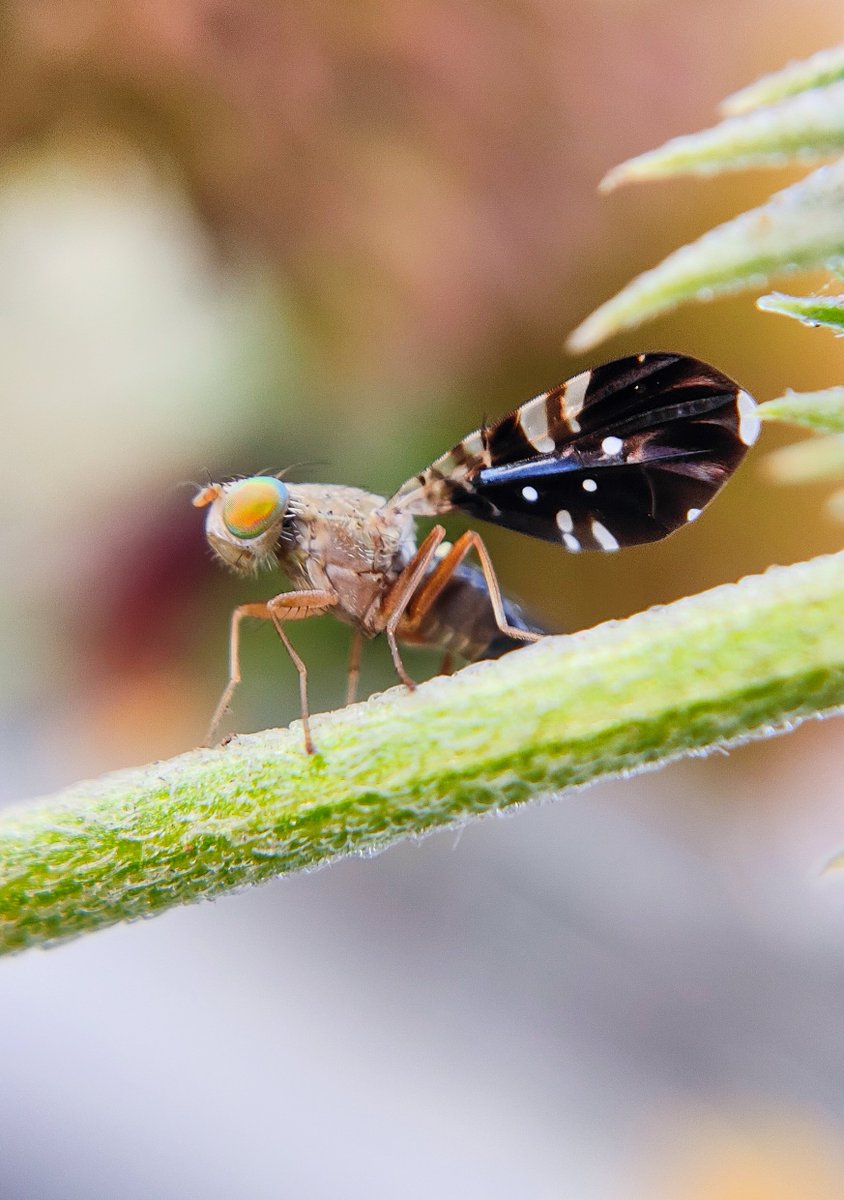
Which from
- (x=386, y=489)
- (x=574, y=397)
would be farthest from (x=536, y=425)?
(x=386, y=489)

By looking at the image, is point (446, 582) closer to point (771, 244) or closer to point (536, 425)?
point (536, 425)

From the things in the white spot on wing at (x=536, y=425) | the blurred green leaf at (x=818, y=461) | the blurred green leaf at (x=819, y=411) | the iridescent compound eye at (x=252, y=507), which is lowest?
the blurred green leaf at (x=819, y=411)

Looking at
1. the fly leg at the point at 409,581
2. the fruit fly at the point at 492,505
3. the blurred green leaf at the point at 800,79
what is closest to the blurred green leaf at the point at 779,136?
the blurred green leaf at the point at 800,79

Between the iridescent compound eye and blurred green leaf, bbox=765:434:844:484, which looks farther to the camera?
the iridescent compound eye

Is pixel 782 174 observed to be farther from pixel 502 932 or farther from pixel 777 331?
pixel 502 932

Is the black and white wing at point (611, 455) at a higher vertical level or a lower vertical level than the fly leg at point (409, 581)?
lower

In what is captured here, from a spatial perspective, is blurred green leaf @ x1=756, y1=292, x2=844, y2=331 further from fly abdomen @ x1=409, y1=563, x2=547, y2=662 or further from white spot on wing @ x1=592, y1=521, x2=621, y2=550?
fly abdomen @ x1=409, y1=563, x2=547, y2=662


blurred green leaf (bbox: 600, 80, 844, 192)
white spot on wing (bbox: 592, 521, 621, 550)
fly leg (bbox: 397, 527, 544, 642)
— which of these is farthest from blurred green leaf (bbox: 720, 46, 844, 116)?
fly leg (bbox: 397, 527, 544, 642)

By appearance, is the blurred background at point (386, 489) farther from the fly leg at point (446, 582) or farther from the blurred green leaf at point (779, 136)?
the blurred green leaf at point (779, 136)

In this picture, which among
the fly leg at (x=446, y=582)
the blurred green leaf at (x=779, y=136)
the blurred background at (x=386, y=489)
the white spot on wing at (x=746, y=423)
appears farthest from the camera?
the blurred background at (x=386, y=489)
